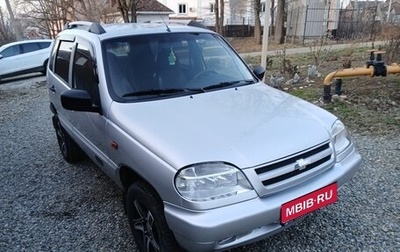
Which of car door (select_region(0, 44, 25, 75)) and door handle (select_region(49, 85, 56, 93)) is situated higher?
door handle (select_region(49, 85, 56, 93))

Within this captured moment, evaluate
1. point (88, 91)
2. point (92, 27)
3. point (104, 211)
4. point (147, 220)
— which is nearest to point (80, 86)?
point (88, 91)

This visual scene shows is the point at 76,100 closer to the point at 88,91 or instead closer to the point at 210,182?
the point at 88,91

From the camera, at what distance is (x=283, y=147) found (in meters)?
2.22

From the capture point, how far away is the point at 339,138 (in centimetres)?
274

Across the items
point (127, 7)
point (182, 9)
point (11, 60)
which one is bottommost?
point (11, 60)

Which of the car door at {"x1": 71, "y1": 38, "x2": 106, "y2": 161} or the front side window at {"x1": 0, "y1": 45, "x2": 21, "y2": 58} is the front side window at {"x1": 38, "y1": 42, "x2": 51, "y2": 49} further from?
the car door at {"x1": 71, "y1": 38, "x2": 106, "y2": 161}

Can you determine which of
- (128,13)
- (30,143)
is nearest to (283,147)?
(30,143)

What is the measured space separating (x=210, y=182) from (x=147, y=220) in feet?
2.29

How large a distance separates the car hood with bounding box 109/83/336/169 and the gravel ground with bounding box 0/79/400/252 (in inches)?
39.4

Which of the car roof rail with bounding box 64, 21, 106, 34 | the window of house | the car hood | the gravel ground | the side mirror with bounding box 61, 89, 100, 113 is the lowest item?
the gravel ground

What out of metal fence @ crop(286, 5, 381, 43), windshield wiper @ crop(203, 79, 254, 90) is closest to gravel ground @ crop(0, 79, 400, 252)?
windshield wiper @ crop(203, 79, 254, 90)

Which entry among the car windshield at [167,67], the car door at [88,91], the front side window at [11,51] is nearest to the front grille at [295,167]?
the car windshield at [167,67]

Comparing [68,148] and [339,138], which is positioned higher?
[339,138]

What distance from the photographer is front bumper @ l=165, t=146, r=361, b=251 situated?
199cm
